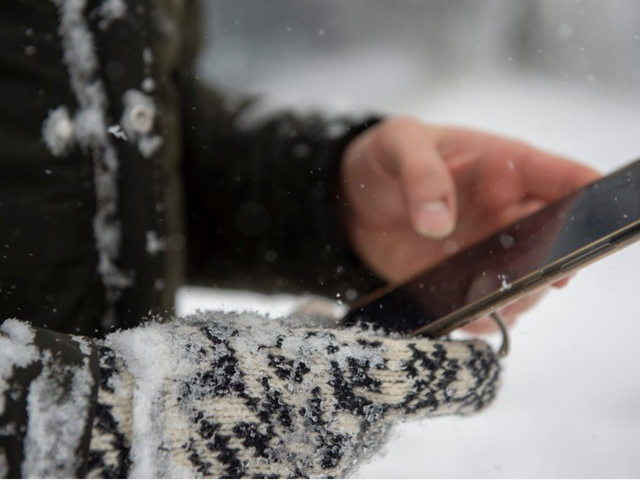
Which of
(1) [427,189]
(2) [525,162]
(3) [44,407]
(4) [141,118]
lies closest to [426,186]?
(1) [427,189]

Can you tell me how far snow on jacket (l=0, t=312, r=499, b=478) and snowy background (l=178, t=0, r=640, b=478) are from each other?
0.24 ft

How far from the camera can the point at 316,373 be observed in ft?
1.10

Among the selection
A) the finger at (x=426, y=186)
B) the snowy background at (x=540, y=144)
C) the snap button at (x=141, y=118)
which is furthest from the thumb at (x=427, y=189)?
the snap button at (x=141, y=118)

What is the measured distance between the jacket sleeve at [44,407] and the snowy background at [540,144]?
0.16 metres

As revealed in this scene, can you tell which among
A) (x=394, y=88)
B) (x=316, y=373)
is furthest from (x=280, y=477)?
(x=394, y=88)

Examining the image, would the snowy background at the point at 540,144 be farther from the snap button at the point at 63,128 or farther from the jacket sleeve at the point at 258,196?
the snap button at the point at 63,128

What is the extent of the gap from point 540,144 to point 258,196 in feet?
1.34

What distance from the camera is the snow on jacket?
0.89 ft

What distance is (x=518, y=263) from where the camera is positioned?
43 centimetres

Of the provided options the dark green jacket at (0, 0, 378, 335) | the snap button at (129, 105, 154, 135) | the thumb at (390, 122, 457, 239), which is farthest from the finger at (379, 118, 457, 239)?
the snap button at (129, 105, 154, 135)

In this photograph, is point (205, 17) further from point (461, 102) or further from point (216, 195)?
point (461, 102)

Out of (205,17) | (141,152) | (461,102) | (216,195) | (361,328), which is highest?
(461,102)

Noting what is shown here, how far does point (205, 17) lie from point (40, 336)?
73cm

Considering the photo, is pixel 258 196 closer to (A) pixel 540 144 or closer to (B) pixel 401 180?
(B) pixel 401 180
